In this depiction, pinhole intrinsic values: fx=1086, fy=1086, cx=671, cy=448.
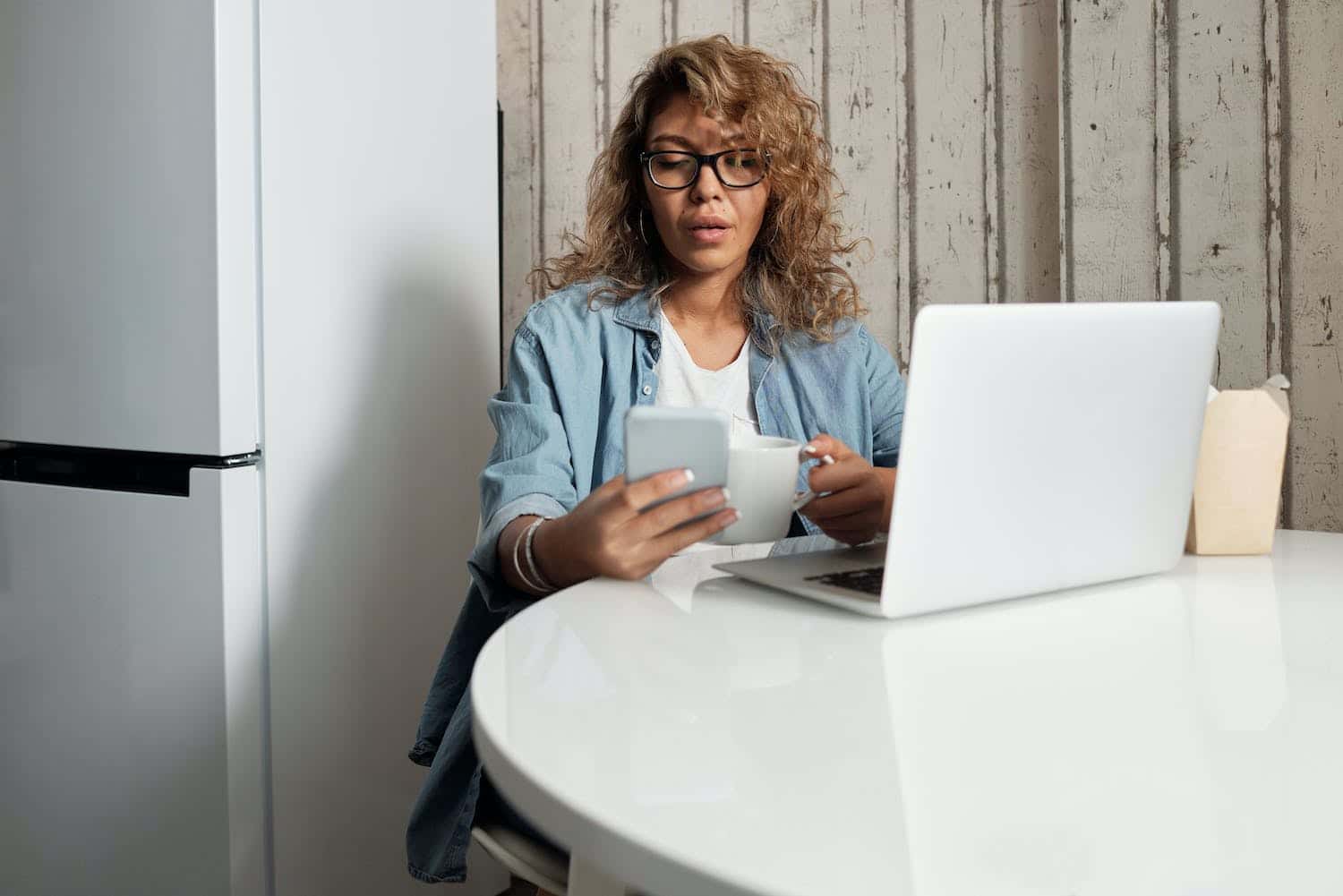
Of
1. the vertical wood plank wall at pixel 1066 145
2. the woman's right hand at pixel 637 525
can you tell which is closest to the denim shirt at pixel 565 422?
the woman's right hand at pixel 637 525

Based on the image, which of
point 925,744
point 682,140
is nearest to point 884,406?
point 682,140

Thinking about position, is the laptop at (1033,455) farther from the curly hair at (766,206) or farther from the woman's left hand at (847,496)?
the curly hair at (766,206)

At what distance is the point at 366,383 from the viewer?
164cm

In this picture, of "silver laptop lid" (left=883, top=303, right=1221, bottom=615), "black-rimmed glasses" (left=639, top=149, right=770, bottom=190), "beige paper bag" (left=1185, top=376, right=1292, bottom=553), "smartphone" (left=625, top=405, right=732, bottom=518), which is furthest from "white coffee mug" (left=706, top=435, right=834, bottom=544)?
"black-rimmed glasses" (left=639, top=149, right=770, bottom=190)

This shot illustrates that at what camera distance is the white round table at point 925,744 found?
1.30 ft

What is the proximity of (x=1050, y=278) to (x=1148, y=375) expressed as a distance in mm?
1174

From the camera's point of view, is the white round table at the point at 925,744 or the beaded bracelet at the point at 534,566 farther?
the beaded bracelet at the point at 534,566

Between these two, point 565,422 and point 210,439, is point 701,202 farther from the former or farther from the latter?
point 210,439

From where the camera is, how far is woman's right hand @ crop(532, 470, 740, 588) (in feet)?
2.70

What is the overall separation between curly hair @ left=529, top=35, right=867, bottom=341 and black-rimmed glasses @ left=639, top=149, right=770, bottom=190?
0.03 m

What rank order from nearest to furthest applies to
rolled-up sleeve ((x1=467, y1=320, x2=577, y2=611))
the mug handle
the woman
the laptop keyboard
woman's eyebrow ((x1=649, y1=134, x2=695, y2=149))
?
the laptop keyboard < the mug handle < rolled-up sleeve ((x1=467, y1=320, x2=577, y2=611)) < the woman < woman's eyebrow ((x1=649, y1=134, x2=695, y2=149))

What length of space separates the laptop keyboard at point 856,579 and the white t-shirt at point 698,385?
1.92 feet

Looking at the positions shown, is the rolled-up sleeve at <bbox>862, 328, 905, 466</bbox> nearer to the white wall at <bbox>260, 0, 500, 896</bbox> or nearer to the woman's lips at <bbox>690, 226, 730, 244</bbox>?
the woman's lips at <bbox>690, 226, 730, 244</bbox>

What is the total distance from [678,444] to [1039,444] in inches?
10.2
